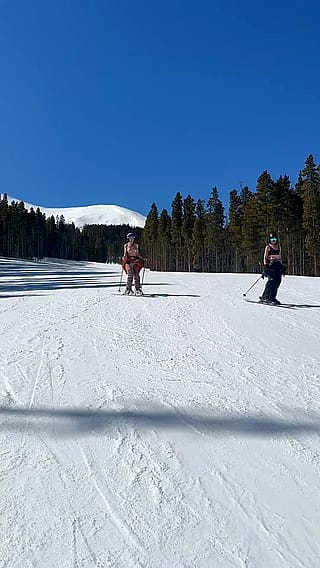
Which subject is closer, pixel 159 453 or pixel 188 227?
pixel 159 453

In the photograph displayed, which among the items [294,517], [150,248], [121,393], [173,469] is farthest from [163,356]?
[150,248]

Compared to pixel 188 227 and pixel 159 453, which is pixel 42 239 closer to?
pixel 188 227

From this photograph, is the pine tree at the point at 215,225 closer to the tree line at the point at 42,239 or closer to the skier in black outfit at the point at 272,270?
the tree line at the point at 42,239

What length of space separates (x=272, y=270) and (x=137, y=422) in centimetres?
842

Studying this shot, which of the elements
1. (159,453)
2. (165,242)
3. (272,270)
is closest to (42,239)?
(165,242)

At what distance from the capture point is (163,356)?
613 cm

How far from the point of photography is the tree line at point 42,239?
90938 mm

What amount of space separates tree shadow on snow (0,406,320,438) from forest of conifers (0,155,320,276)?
3991 centimetres

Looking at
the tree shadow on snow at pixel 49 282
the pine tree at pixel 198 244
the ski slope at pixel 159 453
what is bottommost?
the ski slope at pixel 159 453

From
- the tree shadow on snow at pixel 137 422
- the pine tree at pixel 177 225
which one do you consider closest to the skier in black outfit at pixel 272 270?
the tree shadow on snow at pixel 137 422

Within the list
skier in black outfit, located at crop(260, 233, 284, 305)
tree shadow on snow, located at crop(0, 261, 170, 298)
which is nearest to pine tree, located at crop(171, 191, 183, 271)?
tree shadow on snow, located at crop(0, 261, 170, 298)

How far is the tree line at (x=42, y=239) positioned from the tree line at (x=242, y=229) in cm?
2946

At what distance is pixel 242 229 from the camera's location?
2090 inches

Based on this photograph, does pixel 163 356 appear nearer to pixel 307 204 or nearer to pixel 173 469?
pixel 173 469
